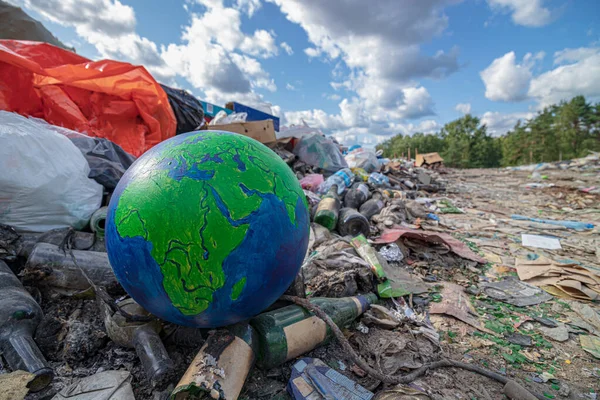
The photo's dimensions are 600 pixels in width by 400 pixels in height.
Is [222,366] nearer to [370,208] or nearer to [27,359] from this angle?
[27,359]

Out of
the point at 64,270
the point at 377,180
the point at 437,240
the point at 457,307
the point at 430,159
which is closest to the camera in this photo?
the point at 64,270

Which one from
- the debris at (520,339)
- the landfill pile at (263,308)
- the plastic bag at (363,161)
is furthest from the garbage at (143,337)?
the plastic bag at (363,161)

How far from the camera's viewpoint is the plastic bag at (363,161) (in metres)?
8.07

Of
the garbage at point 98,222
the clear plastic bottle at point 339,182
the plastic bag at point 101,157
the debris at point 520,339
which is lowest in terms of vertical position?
A: the debris at point 520,339

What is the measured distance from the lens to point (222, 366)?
52.0 inches

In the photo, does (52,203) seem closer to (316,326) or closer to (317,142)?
(316,326)

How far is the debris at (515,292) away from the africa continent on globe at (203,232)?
91.6 inches

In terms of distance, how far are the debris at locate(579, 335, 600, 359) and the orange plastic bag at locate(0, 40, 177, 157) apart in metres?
5.16

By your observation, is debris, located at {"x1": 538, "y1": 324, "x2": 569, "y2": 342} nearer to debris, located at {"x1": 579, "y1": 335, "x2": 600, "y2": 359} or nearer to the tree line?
debris, located at {"x1": 579, "y1": 335, "x2": 600, "y2": 359}

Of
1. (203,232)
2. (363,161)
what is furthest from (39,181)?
(363,161)

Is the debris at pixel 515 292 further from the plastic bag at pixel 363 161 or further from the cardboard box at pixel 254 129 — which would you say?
the plastic bag at pixel 363 161

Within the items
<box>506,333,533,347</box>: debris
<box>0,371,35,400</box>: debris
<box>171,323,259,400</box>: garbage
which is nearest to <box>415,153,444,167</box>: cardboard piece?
<box>506,333,533,347</box>: debris

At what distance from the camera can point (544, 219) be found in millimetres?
5445

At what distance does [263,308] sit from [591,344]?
239cm
